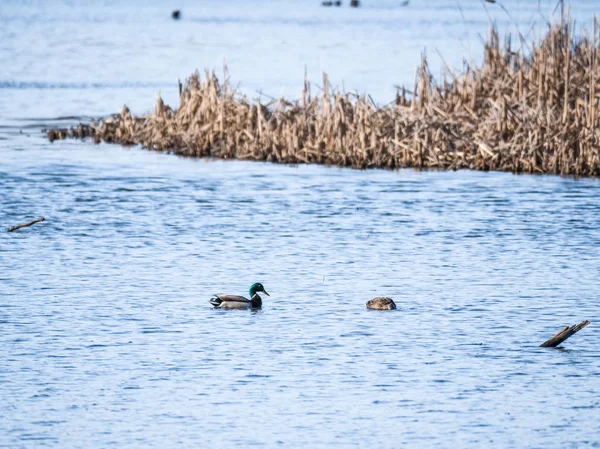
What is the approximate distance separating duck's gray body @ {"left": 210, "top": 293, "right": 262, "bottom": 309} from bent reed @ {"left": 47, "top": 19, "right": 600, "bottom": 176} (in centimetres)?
1206

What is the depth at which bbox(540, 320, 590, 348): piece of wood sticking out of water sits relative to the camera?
1370cm

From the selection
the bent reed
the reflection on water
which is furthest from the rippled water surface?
the bent reed

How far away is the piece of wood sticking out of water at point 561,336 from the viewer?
1370 cm

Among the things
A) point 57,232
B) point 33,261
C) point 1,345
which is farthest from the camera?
point 57,232

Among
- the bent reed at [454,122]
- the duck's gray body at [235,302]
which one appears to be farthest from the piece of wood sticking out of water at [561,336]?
the bent reed at [454,122]

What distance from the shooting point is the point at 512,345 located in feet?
46.7

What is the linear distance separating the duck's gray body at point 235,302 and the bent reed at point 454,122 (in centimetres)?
1206

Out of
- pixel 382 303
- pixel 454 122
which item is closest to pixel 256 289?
pixel 382 303

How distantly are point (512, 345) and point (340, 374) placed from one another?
220 cm

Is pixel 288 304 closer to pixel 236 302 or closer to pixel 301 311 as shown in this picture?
pixel 301 311

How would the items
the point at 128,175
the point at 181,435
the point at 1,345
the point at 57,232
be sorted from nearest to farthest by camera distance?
the point at 181,435, the point at 1,345, the point at 57,232, the point at 128,175

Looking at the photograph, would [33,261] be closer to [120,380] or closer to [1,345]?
[1,345]

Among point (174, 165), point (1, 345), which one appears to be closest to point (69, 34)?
point (174, 165)

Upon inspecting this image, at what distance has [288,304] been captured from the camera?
54.0 feet
